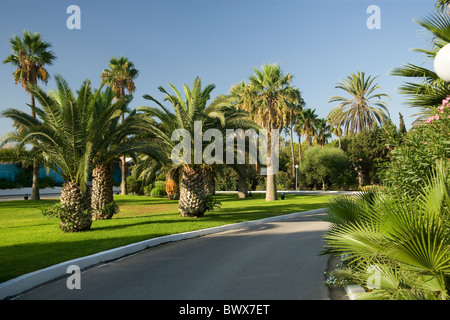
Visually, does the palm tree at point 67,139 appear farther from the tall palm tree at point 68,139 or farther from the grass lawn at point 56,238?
the grass lawn at point 56,238

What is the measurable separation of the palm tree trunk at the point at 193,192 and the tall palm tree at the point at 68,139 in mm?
4902

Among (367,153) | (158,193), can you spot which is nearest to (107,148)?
(158,193)

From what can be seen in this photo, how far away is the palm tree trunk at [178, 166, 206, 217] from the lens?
54.6 ft

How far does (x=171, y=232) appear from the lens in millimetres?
12039

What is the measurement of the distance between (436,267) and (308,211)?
52.8 feet

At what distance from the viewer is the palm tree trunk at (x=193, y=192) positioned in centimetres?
1664

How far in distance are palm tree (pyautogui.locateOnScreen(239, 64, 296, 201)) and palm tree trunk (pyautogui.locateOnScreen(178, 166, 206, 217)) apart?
42.4ft

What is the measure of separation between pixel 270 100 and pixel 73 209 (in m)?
20.3

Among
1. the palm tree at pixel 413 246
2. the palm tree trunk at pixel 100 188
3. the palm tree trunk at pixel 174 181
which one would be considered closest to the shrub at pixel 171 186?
the palm tree trunk at pixel 174 181

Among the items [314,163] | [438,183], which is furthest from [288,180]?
[438,183]

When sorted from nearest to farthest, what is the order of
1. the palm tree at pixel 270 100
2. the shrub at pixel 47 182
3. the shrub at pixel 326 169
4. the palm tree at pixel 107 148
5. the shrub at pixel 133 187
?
the palm tree at pixel 107 148 → the palm tree at pixel 270 100 → the shrub at pixel 133 187 → the shrub at pixel 47 182 → the shrub at pixel 326 169

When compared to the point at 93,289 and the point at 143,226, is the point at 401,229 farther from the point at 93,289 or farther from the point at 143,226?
the point at 143,226

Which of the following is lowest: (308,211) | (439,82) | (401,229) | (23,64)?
(308,211)

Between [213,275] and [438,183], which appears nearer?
[438,183]
